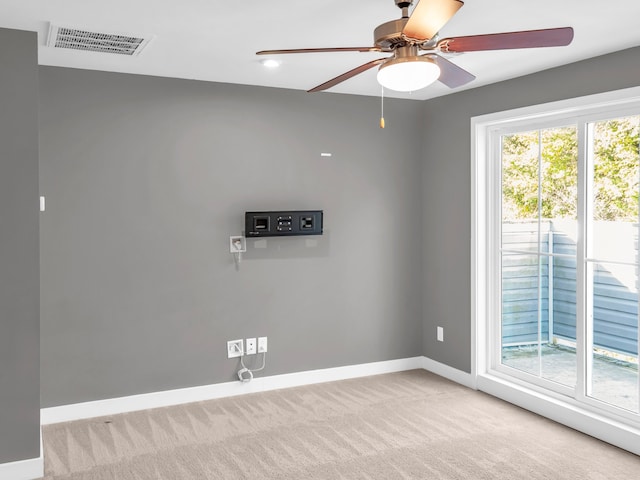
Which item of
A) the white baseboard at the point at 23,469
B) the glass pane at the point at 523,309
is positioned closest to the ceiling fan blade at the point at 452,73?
the glass pane at the point at 523,309

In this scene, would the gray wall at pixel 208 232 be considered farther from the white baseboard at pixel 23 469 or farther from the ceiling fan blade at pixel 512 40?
the ceiling fan blade at pixel 512 40

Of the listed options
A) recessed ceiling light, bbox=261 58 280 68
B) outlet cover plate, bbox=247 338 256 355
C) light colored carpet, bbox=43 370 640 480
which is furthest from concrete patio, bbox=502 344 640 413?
recessed ceiling light, bbox=261 58 280 68

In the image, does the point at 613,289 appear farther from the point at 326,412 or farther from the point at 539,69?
the point at 326,412

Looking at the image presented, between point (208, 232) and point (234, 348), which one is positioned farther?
point (234, 348)

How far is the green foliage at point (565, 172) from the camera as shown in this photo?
11.4 feet

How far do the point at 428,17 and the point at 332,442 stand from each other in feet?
8.42

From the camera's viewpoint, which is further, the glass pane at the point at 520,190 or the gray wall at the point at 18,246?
the glass pane at the point at 520,190

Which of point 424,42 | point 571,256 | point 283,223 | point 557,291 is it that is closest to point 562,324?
point 557,291

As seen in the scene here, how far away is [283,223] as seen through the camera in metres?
4.43

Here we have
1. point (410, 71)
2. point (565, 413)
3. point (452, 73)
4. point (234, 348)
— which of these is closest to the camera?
point (410, 71)

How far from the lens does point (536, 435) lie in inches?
144

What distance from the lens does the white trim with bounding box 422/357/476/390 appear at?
4602mm

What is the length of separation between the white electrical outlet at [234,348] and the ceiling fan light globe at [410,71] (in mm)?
2729

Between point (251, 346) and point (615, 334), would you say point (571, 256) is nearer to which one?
point (615, 334)
